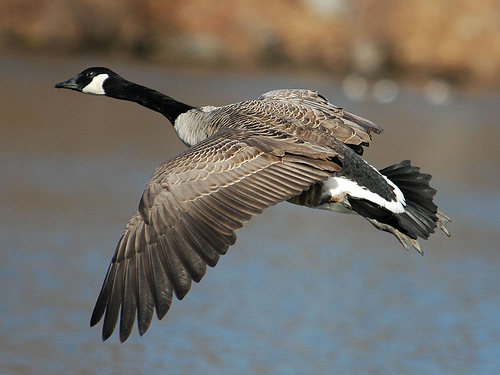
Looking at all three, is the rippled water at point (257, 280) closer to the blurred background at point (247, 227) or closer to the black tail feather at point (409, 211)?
the blurred background at point (247, 227)

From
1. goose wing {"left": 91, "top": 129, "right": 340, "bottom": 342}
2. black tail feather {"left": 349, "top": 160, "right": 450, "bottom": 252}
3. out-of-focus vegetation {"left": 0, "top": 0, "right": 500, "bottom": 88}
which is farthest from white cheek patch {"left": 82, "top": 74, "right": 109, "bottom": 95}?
out-of-focus vegetation {"left": 0, "top": 0, "right": 500, "bottom": 88}

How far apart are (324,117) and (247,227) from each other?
15.6 ft

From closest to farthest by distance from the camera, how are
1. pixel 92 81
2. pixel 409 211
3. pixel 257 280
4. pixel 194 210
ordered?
pixel 194 210
pixel 409 211
pixel 92 81
pixel 257 280

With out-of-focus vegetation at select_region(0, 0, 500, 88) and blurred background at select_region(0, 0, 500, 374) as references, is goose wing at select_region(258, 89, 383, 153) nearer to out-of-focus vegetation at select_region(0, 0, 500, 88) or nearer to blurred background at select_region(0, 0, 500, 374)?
blurred background at select_region(0, 0, 500, 374)

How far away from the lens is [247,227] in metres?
10.7

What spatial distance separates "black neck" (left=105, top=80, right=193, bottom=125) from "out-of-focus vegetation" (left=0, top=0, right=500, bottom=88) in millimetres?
17508

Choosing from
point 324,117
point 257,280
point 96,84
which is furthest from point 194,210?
point 257,280

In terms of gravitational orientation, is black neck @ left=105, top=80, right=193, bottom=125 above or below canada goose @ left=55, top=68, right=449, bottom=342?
above

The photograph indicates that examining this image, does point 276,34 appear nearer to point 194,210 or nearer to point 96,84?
point 96,84

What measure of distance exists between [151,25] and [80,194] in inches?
A: 591

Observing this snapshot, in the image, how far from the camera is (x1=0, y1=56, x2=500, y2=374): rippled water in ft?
23.4

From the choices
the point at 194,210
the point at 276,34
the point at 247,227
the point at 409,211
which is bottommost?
the point at 194,210

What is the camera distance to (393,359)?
289 inches

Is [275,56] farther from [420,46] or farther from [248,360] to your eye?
[248,360]
